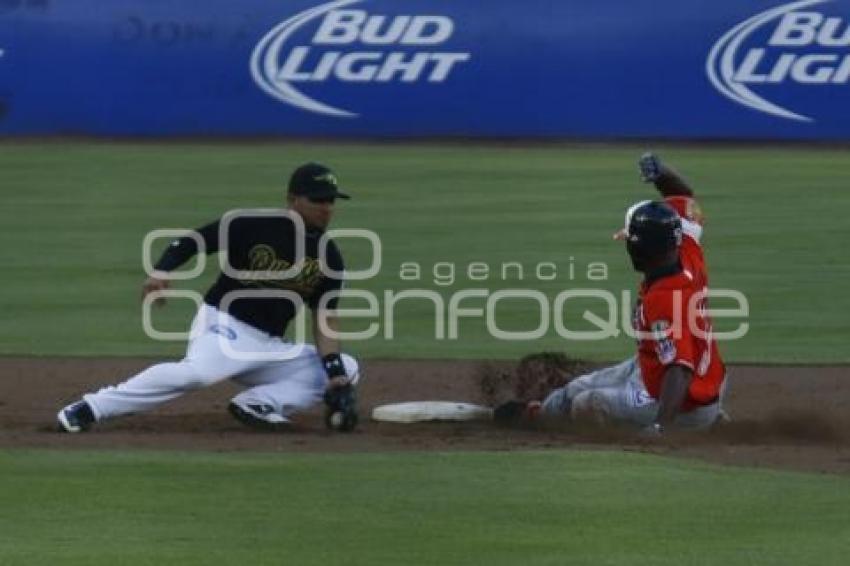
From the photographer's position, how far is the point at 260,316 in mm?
10102

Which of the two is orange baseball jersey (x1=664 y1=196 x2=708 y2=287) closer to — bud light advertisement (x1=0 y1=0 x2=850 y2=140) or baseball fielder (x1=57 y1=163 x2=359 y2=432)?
baseball fielder (x1=57 y1=163 x2=359 y2=432)

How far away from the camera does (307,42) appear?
2742 cm

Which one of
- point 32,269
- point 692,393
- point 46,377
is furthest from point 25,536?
point 32,269

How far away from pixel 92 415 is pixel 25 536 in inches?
95.1

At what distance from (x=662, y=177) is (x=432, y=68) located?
55.2 feet

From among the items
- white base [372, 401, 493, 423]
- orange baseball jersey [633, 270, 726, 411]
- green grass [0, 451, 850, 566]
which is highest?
orange baseball jersey [633, 270, 726, 411]

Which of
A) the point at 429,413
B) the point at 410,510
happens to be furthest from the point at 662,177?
the point at 410,510

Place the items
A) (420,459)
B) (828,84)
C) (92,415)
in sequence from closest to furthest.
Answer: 1. (420,459)
2. (92,415)
3. (828,84)

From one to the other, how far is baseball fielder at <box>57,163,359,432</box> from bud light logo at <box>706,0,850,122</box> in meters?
17.3

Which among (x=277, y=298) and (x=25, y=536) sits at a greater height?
(x=277, y=298)

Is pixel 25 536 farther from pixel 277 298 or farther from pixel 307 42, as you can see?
pixel 307 42

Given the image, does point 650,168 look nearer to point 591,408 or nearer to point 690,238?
point 690,238

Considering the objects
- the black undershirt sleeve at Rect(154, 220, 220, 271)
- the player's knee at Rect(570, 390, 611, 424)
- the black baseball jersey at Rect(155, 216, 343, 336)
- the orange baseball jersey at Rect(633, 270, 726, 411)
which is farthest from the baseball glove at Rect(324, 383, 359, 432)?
the orange baseball jersey at Rect(633, 270, 726, 411)

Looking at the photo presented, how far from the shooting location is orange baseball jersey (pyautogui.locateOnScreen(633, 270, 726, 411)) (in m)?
9.62
